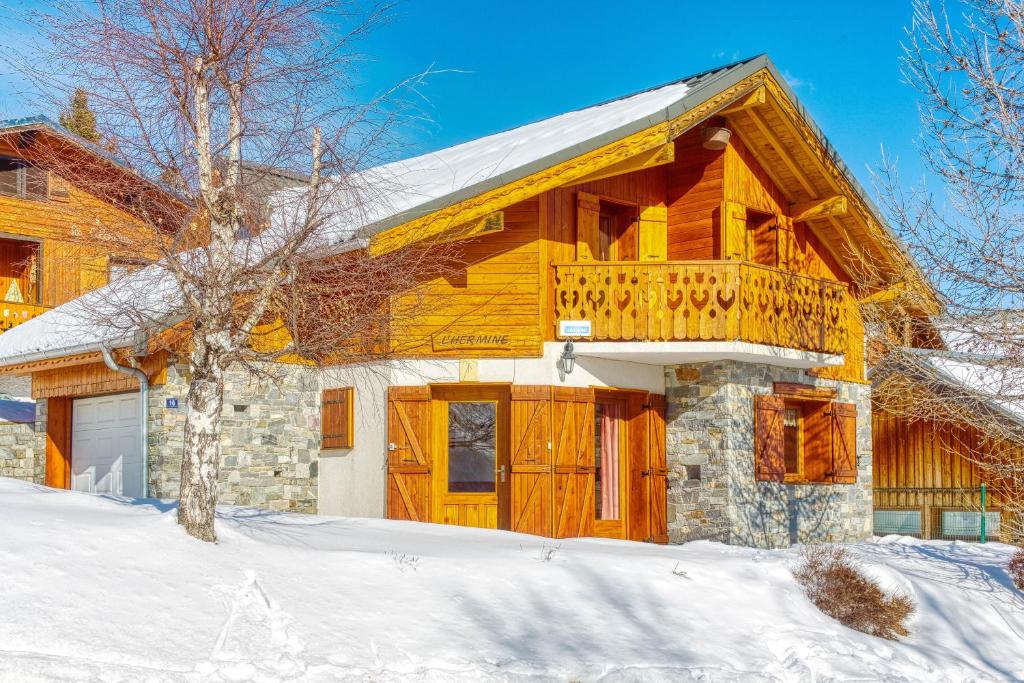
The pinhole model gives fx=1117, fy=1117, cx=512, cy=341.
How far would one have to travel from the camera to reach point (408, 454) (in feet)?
43.7

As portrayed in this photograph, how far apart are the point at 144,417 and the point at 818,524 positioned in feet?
29.7

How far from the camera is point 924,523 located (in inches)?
760

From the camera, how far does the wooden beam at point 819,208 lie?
1558 cm

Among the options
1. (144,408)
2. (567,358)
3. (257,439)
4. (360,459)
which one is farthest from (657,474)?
(144,408)

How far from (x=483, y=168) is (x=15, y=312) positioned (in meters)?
13.5

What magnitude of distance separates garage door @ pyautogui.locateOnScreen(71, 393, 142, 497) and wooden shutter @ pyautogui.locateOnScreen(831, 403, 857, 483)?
370 inches

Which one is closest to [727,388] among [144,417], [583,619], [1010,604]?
[1010,604]

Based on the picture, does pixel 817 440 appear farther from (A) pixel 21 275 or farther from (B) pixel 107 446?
(A) pixel 21 275

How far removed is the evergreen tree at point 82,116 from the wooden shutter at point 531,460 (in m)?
5.85

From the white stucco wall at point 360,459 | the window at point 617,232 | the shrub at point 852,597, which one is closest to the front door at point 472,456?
the white stucco wall at point 360,459

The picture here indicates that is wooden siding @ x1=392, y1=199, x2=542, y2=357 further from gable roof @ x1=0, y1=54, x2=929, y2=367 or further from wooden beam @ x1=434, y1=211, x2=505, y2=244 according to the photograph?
gable roof @ x1=0, y1=54, x2=929, y2=367

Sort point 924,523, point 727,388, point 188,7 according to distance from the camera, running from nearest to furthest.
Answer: point 188,7 < point 727,388 < point 924,523

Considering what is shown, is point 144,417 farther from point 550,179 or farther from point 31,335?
point 550,179

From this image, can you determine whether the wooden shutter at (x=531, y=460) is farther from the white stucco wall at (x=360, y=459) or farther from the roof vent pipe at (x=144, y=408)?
the roof vent pipe at (x=144, y=408)
